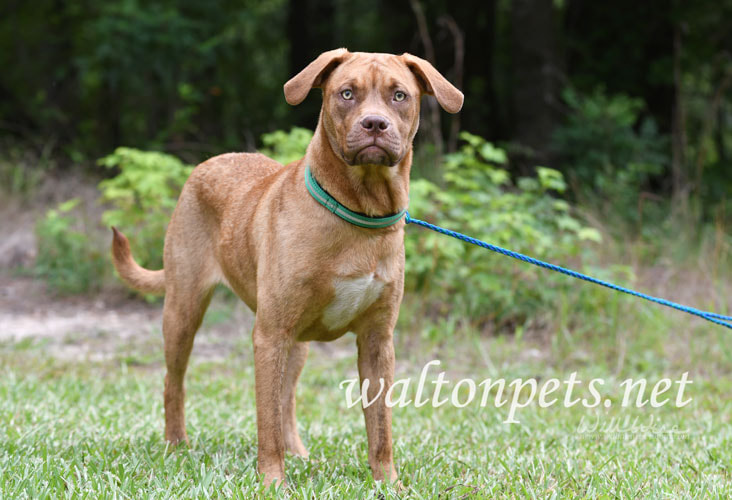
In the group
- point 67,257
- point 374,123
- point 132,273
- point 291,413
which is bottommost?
point 67,257

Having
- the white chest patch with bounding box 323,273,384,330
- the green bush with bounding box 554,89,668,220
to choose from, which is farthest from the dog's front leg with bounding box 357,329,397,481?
the green bush with bounding box 554,89,668,220

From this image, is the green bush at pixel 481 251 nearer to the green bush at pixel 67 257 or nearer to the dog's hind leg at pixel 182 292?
the dog's hind leg at pixel 182 292

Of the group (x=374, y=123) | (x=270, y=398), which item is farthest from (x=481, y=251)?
(x=374, y=123)

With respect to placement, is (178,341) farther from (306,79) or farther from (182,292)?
(306,79)

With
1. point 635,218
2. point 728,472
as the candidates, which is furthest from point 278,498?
point 635,218

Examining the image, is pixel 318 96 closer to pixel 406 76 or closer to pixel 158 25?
pixel 158 25

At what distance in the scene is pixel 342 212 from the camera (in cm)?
338

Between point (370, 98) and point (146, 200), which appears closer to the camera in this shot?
point (370, 98)

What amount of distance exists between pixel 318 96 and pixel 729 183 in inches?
259

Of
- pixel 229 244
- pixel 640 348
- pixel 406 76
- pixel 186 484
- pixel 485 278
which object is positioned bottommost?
pixel 640 348

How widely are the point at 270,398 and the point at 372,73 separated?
4.70 ft

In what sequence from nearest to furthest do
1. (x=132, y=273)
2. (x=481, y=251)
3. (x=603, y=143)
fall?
(x=132, y=273)
(x=481, y=251)
(x=603, y=143)

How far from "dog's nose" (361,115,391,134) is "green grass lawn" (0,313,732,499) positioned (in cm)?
149

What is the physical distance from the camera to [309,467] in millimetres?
3893
